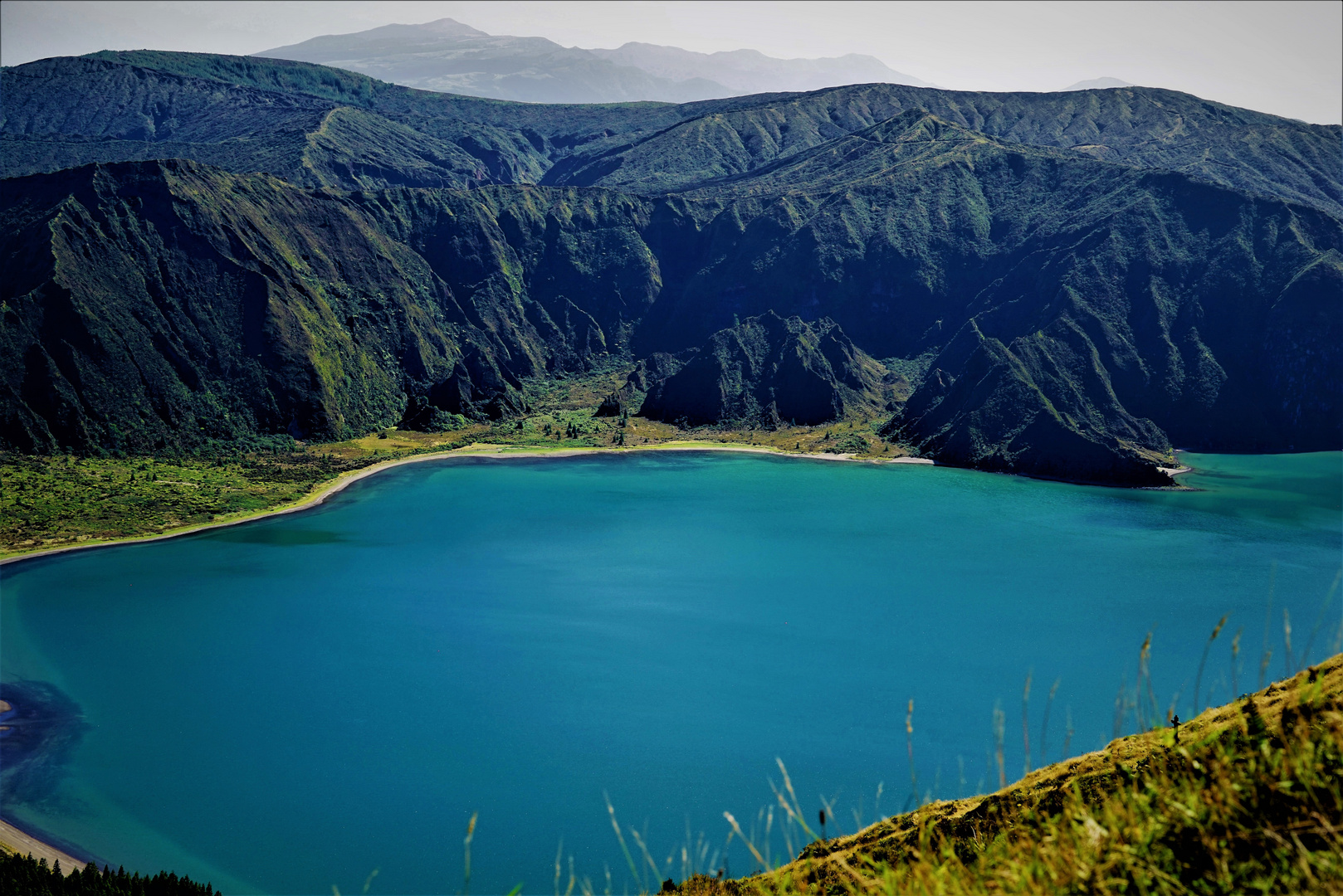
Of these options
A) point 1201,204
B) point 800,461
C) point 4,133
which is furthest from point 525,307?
point 4,133

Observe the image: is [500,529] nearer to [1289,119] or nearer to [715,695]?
[715,695]

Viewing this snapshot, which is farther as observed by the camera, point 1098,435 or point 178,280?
point 178,280

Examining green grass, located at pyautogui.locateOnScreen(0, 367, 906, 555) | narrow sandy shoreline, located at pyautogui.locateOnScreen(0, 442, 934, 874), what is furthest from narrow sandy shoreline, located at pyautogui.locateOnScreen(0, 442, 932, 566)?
green grass, located at pyautogui.locateOnScreen(0, 367, 906, 555)

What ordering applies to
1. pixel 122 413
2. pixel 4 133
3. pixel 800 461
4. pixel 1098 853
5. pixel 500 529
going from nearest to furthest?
pixel 1098 853, pixel 500 529, pixel 122 413, pixel 800 461, pixel 4 133

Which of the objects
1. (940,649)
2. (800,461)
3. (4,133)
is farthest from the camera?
(4,133)

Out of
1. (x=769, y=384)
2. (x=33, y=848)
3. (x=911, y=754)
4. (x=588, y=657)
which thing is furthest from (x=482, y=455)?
(x=911, y=754)
